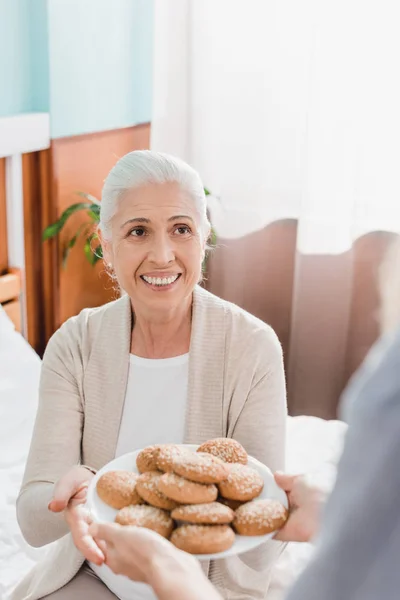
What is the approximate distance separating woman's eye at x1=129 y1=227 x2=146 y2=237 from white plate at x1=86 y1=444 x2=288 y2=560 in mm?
449

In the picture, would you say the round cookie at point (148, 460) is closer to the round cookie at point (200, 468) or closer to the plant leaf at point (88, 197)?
the round cookie at point (200, 468)

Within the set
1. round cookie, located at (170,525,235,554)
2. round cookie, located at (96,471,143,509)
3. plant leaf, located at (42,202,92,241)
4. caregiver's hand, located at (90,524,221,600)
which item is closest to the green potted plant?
plant leaf, located at (42,202,92,241)

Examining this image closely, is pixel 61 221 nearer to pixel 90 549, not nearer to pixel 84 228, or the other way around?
pixel 84 228

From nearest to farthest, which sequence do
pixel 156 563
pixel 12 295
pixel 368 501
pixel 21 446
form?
pixel 368 501
pixel 156 563
pixel 21 446
pixel 12 295

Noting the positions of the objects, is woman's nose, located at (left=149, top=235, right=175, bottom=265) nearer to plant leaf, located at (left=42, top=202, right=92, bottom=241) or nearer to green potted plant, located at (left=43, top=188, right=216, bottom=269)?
green potted plant, located at (left=43, top=188, right=216, bottom=269)

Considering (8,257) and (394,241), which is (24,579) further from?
(394,241)

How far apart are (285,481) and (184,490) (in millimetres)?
192

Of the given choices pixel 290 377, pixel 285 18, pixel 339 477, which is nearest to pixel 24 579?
pixel 339 477

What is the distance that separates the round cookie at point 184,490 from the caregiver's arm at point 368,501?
26.1 inches

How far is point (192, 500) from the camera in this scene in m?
1.09

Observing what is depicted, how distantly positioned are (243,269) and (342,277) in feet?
1.32

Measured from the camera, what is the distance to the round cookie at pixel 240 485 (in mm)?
1139

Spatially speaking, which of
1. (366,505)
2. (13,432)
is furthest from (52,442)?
(366,505)

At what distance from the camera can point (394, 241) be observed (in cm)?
267
